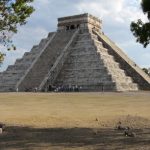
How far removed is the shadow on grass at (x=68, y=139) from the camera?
505 inches

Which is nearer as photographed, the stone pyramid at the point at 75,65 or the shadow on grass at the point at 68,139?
the shadow on grass at the point at 68,139

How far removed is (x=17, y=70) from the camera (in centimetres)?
6706

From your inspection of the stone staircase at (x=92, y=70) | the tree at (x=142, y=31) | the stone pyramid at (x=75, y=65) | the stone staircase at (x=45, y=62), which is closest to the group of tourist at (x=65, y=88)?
the stone pyramid at (x=75, y=65)

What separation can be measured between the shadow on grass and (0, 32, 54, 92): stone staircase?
149 ft

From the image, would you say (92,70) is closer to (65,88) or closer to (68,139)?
(65,88)

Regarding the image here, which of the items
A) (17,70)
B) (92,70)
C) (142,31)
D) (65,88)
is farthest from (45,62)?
(142,31)

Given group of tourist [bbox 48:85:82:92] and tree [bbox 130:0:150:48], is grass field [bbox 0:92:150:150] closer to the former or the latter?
tree [bbox 130:0:150:48]

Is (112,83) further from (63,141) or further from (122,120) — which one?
(63,141)

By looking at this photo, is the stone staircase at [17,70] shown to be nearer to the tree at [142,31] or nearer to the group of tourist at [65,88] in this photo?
the group of tourist at [65,88]

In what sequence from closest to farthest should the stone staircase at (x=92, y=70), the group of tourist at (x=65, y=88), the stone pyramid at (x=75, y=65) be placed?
Answer: 1. the group of tourist at (x=65, y=88)
2. the stone staircase at (x=92, y=70)
3. the stone pyramid at (x=75, y=65)

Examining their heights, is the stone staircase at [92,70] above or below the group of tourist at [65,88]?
above

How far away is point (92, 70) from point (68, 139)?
46356 millimetres

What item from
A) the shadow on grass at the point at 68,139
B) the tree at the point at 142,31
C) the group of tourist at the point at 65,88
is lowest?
the shadow on grass at the point at 68,139

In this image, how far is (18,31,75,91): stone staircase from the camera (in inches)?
2421
